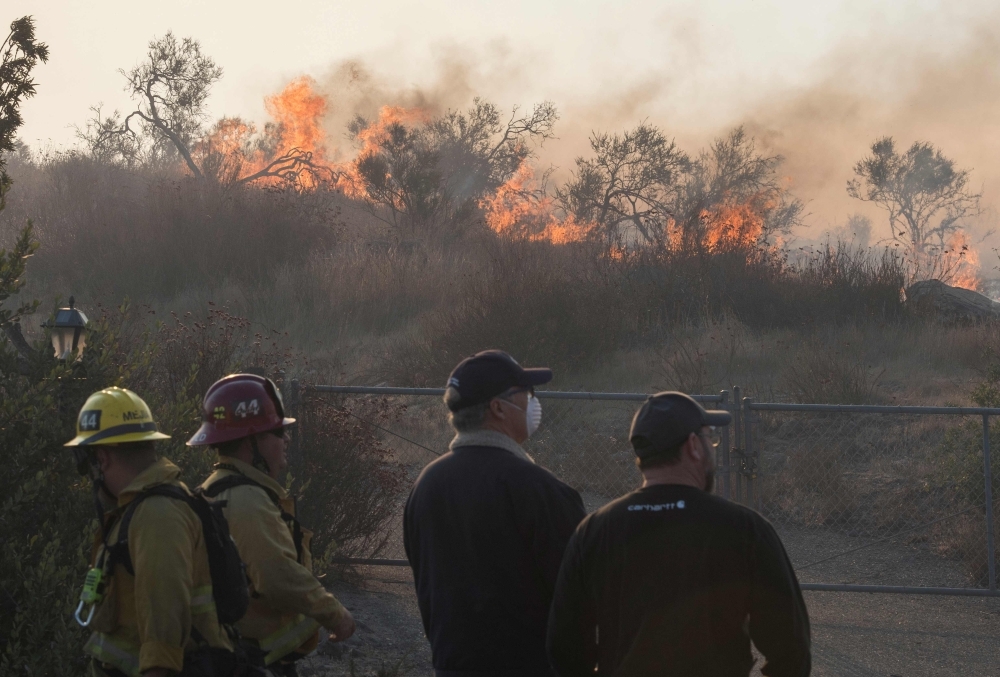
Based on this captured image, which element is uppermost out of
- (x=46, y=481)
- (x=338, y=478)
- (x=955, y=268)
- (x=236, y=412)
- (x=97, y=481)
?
(x=955, y=268)

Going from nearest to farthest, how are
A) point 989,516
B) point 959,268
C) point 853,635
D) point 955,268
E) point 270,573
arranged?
point 270,573, point 853,635, point 989,516, point 955,268, point 959,268

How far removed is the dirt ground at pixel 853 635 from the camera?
20.5 feet

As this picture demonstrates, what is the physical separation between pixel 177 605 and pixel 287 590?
425 mm

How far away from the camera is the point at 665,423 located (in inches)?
101

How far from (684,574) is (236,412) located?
1.49 meters

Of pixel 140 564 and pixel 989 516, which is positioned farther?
pixel 989 516

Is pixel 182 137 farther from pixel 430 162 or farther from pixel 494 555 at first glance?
pixel 494 555

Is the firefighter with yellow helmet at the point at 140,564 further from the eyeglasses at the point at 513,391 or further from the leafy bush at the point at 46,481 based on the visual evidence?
the leafy bush at the point at 46,481

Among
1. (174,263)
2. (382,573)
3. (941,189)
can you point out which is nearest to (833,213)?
(941,189)

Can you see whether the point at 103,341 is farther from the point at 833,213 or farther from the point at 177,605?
the point at 833,213

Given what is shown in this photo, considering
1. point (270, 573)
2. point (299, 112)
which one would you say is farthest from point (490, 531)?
point (299, 112)

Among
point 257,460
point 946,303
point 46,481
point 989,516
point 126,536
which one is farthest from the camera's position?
point 946,303

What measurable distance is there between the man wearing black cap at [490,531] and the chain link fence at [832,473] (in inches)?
158

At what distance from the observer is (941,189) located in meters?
65.6
